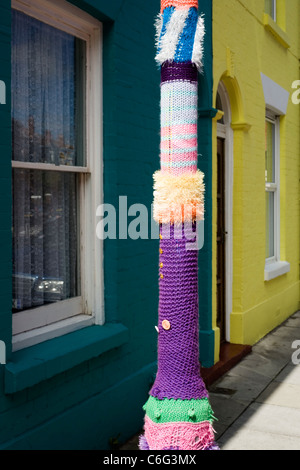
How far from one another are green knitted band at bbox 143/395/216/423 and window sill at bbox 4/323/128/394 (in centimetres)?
113

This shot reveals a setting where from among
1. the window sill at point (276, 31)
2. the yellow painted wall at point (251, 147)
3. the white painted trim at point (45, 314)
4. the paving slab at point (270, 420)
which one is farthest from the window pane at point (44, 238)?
the window sill at point (276, 31)

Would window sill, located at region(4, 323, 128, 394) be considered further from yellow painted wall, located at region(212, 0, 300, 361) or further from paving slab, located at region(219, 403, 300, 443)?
yellow painted wall, located at region(212, 0, 300, 361)

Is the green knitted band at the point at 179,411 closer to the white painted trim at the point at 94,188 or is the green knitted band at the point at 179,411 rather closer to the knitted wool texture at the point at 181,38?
the knitted wool texture at the point at 181,38

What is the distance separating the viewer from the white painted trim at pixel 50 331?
11.8ft

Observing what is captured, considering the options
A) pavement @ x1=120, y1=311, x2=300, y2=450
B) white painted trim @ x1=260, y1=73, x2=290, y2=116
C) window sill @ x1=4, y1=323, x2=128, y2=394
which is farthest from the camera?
white painted trim @ x1=260, y1=73, x2=290, y2=116

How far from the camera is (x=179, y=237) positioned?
7.81ft

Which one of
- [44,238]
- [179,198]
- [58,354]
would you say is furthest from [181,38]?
[58,354]

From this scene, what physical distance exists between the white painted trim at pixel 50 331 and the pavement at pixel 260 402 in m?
1.02

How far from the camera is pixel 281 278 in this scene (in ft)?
29.9

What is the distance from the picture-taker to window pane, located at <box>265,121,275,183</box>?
8.98 metres

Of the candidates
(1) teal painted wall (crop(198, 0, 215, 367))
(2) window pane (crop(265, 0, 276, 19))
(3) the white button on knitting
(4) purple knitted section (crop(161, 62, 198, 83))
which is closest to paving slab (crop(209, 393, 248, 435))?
(1) teal painted wall (crop(198, 0, 215, 367))

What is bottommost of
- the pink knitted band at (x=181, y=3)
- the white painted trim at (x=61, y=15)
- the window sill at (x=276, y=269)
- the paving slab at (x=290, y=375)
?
the paving slab at (x=290, y=375)

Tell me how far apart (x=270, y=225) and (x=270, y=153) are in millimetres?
1143

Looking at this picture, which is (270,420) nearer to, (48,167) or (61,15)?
(48,167)
